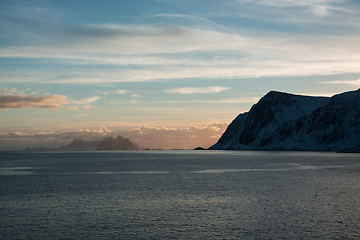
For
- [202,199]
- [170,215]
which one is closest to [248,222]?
[170,215]

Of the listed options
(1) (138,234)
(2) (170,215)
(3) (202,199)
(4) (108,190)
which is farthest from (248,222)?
(4) (108,190)

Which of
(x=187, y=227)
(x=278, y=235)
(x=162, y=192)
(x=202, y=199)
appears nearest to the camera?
(x=278, y=235)

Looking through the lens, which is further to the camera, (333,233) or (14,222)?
(14,222)

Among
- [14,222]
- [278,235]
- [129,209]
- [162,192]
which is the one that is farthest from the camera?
[162,192]

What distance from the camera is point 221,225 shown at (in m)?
29.0

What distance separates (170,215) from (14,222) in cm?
1511

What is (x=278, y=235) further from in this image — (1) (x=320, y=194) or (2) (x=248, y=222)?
(1) (x=320, y=194)

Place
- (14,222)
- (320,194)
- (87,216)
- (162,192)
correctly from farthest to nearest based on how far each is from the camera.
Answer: (162,192), (320,194), (87,216), (14,222)

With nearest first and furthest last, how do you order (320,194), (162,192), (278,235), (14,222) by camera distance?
(278,235)
(14,222)
(320,194)
(162,192)

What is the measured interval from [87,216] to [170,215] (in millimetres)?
8644

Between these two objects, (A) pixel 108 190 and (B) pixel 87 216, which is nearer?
(B) pixel 87 216

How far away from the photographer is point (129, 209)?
36.4m

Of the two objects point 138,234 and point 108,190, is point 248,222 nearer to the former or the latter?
point 138,234

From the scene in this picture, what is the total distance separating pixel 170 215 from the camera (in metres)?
33.2
